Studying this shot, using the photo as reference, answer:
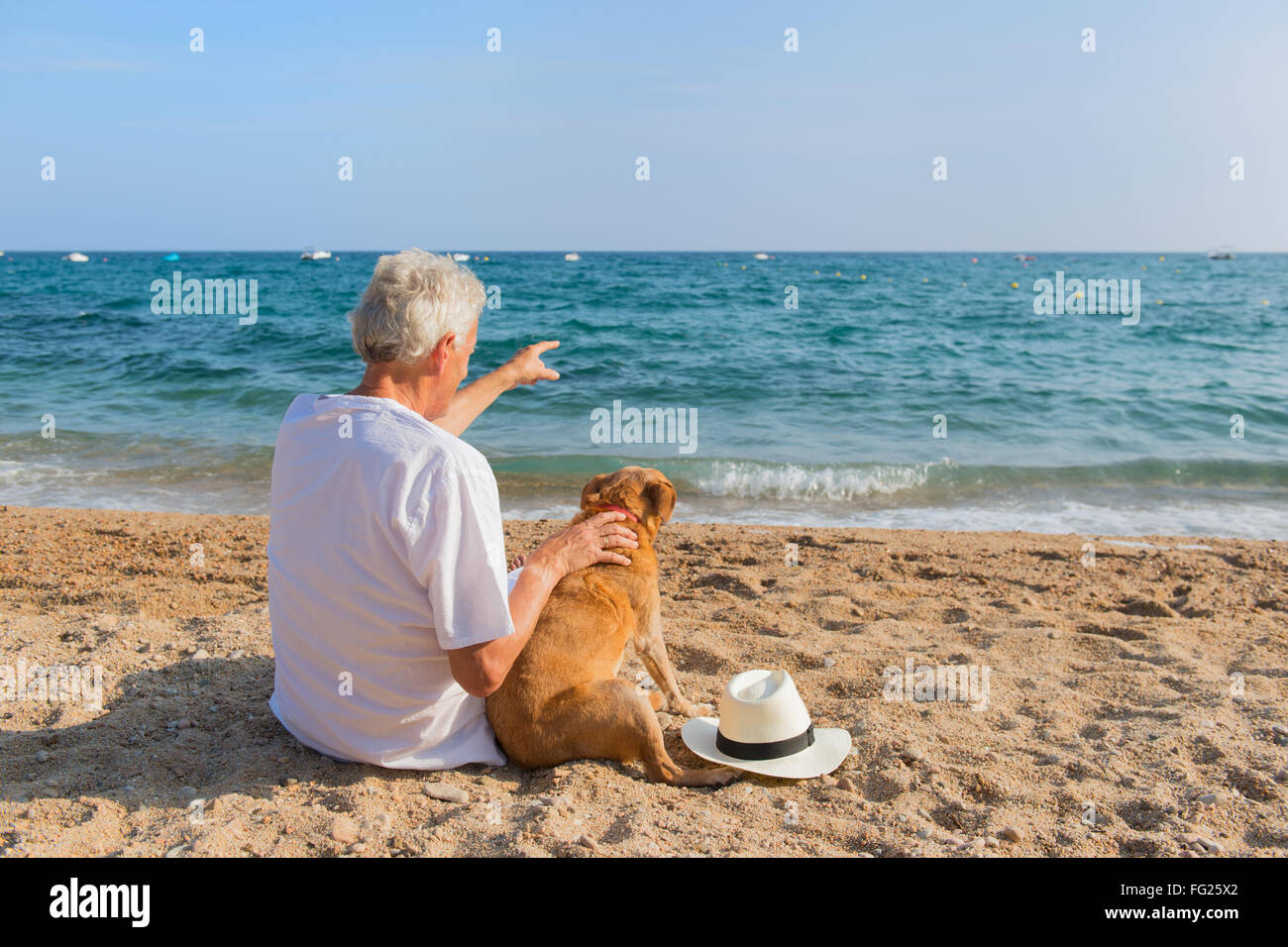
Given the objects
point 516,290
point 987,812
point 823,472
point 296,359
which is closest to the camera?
point 987,812

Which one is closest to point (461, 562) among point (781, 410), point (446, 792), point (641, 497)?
point (446, 792)

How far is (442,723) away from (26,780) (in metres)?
1.62

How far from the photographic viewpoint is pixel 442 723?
3320 mm

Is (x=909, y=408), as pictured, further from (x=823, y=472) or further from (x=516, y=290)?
(x=516, y=290)

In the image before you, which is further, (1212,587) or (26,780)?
(1212,587)

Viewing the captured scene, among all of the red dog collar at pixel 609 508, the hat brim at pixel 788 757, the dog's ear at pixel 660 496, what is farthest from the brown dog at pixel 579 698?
the dog's ear at pixel 660 496

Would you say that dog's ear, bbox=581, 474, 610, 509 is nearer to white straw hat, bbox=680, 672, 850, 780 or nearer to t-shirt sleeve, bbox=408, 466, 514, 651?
white straw hat, bbox=680, 672, 850, 780

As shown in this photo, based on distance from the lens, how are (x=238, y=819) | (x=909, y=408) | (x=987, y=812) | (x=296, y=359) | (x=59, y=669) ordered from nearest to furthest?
(x=238, y=819) → (x=987, y=812) → (x=59, y=669) → (x=909, y=408) → (x=296, y=359)

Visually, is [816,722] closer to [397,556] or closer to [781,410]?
[397,556]

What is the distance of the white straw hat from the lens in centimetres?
343

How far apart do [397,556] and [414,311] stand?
2.76 feet

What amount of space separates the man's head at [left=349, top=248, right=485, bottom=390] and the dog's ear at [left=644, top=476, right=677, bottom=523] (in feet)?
4.28

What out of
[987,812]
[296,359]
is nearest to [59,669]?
[987,812]

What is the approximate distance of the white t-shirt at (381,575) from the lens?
282cm
